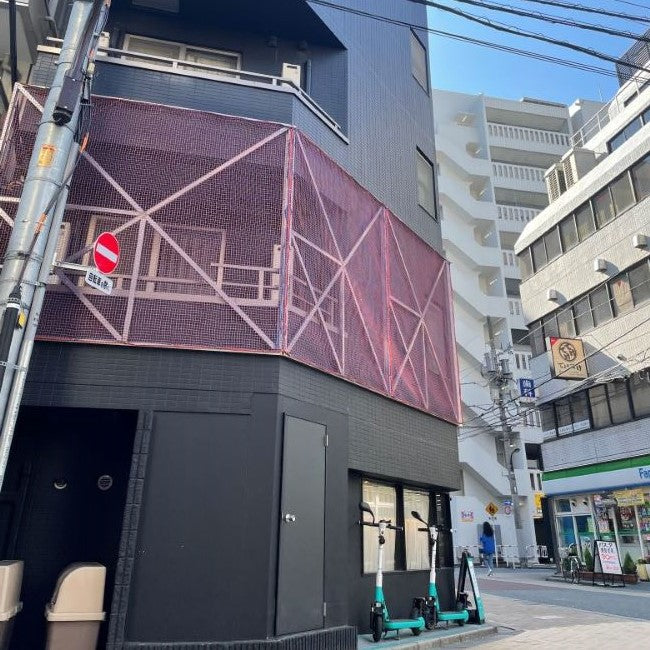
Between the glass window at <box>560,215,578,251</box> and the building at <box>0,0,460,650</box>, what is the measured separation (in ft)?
55.3

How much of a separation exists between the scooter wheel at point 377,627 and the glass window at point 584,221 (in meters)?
20.2

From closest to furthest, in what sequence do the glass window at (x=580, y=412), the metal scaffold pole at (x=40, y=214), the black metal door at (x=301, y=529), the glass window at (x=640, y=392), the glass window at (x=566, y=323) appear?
the metal scaffold pole at (x=40, y=214) < the black metal door at (x=301, y=529) < the glass window at (x=640, y=392) < the glass window at (x=580, y=412) < the glass window at (x=566, y=323)

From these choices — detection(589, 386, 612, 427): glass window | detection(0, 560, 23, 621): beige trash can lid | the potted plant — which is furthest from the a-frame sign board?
detection(0, 560, 23, 621): beige trash can lid

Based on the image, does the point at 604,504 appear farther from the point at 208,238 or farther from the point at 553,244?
the point at 208,238

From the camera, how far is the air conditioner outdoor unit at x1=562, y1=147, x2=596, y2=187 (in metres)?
24.8

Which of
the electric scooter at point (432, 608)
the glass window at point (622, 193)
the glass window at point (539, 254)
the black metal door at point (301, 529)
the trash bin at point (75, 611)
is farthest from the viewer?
the glass window at point (539, 254)

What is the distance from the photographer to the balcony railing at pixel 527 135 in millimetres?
40719

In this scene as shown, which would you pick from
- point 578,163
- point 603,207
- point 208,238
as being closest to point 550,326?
point 603,207

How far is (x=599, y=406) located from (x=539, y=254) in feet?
26.8

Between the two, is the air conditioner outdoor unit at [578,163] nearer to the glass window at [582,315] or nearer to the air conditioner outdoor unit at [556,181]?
the air conditioner outdoor unit at [556,181]

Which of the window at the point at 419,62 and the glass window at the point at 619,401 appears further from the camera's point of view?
the glass window at the point at 619,401

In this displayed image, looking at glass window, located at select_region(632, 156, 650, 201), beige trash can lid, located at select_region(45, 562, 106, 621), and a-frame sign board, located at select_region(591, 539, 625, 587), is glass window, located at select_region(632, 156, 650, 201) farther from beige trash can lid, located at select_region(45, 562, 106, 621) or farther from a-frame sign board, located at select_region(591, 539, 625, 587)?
beige trash can lid, located at select_region(45, 562, 106, 621)

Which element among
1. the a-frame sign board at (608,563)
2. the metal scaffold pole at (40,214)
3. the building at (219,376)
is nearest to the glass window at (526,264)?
the a-frame sign board at (608,563)

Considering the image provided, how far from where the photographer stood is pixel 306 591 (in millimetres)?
6504
